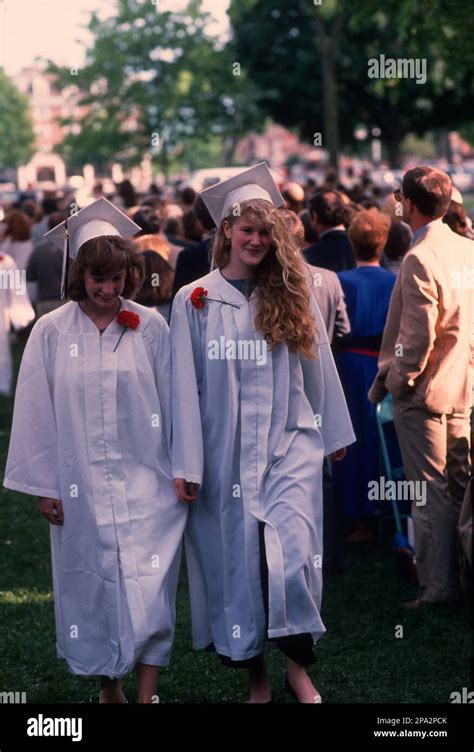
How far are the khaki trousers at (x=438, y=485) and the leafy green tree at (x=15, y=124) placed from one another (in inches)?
4491

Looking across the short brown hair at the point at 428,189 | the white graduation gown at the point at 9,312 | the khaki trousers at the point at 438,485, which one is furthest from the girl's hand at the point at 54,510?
the white graduation gown at the point at 9,312

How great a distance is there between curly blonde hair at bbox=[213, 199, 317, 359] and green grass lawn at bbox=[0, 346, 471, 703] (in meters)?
1.61

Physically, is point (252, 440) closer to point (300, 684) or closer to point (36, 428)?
point (36, 428)

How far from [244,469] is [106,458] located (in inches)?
21.7

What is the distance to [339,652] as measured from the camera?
6.95m

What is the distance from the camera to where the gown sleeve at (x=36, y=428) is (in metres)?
5.71

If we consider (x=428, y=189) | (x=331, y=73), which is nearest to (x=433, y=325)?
(x=428, y=189)

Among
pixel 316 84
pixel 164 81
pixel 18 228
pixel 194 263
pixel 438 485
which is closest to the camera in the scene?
pixel 438 485

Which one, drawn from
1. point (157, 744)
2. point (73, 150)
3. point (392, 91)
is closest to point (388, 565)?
point (157, 744)

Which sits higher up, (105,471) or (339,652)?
(105,471)

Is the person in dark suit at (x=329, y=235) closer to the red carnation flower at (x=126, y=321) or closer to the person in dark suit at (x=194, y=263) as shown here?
the person in dark suit at (x=194, y=263)

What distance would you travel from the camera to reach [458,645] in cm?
691

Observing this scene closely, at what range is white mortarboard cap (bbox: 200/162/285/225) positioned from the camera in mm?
5910

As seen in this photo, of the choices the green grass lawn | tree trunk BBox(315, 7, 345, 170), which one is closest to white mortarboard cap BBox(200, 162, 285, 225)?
the green grass lawn
